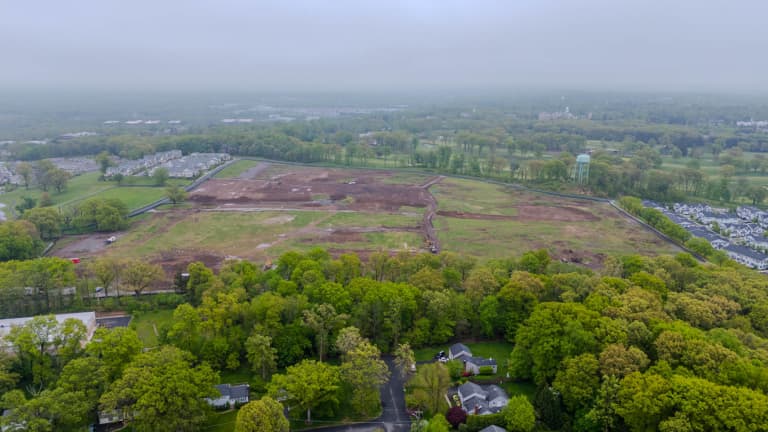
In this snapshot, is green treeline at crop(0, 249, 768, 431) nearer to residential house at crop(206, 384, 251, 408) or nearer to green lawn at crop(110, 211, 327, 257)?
residential house at crop(206, 384, 251, 408)

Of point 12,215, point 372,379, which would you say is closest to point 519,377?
point 372,379

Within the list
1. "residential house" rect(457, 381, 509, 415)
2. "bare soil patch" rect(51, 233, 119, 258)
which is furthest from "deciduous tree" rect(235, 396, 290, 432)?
"bare soil patch" rect(51, 233, 119, 258)

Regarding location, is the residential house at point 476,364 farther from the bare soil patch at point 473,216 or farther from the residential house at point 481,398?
the bare soil patch at point 473,216

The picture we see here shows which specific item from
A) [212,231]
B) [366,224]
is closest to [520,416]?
[366,224]

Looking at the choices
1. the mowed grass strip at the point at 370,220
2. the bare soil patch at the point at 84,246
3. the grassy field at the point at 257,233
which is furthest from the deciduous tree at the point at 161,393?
the mowed grass strip at the point at 370,220

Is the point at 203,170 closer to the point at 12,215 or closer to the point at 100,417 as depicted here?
the point at 12,215

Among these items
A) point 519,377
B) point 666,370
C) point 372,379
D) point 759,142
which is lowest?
point 519,377
